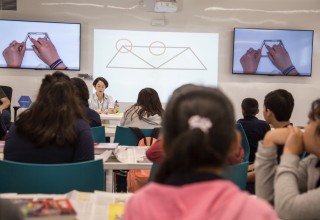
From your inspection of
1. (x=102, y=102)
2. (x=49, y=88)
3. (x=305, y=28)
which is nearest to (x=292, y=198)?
(x=49, y=88)

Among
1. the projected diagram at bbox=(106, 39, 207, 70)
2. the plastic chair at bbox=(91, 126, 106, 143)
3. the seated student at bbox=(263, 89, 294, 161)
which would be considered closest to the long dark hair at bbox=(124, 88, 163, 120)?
the plastic chair at bbox=(91, 126, 106, 143)

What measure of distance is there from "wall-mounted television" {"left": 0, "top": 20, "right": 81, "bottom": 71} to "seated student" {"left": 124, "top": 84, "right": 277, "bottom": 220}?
648 cm

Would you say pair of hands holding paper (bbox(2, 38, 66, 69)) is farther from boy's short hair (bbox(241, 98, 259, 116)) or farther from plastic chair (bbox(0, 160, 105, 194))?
plastic chair (bbox(0, 160, 105, 194))

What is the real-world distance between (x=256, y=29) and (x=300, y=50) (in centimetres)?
91

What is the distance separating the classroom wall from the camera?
7336 mm

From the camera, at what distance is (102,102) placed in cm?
675

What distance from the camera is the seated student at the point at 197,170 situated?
0.93 meters

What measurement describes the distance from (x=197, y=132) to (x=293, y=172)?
0.68 m

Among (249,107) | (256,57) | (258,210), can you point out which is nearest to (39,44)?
(256,57)

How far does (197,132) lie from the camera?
986 millimetres

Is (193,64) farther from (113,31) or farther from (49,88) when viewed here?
(49,88)

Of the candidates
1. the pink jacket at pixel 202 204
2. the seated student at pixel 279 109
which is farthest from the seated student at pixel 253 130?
the pink jacket at pixel 202 204

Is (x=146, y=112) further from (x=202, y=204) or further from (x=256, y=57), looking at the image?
(x=256, y=57)

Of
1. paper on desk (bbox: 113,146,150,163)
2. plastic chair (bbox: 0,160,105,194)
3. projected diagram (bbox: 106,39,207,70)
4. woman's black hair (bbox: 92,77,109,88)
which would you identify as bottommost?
paper on desk (bbox: 113,146,150,163)
